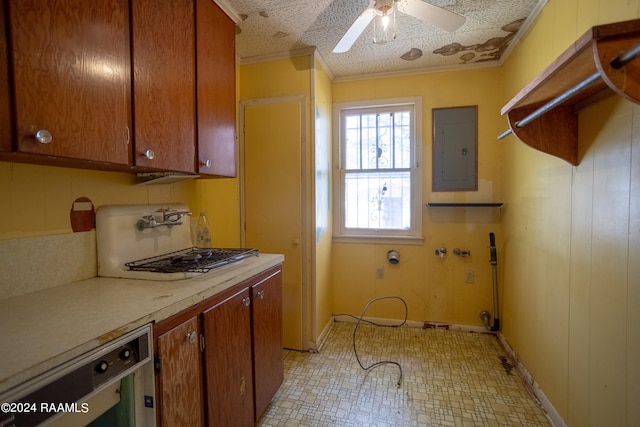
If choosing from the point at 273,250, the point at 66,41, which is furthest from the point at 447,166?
the point at 66,41

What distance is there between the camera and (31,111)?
855 mm

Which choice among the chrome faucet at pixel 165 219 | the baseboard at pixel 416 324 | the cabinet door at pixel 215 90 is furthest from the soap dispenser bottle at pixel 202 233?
the baseboard at pixel 416 324

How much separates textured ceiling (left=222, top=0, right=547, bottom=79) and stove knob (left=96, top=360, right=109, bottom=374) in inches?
76.0

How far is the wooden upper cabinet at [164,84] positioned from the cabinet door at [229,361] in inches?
27.7

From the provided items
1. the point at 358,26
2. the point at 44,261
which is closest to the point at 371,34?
the point at 358,26

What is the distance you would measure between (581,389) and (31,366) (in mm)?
2053

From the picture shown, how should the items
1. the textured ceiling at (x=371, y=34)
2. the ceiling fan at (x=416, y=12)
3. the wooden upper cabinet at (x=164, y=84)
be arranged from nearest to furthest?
the wooden upper cabinet at (x=164, y=84), the ceiling fan at (x=416, y=12), the textured ceiling at (x=371, y=34)

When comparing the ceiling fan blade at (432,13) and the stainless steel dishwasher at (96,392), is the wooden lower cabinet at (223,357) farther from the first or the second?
the ceiling fan blade at (432,13)

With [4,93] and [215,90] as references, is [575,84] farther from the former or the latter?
[4,93]

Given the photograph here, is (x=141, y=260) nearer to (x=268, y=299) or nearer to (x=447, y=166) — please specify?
(x=268, y=299)

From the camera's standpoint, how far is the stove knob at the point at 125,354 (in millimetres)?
838

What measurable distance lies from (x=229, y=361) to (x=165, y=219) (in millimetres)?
829

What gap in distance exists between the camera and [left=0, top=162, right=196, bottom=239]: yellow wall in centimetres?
108

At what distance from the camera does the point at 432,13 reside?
1.49 m
